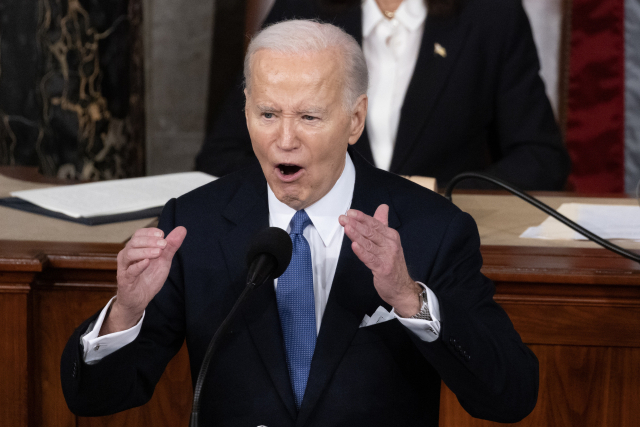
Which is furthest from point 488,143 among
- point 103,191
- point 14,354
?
point 14,354

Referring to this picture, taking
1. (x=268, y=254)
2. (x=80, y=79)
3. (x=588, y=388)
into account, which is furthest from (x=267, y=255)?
(x=80, y=79)

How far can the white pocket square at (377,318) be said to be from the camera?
3.98ft

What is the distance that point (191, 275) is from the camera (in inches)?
49.8

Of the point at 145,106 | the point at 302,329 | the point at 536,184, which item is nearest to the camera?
the point at 302,329

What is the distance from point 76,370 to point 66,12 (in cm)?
239

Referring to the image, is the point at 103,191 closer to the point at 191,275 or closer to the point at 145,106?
the point at 191,275

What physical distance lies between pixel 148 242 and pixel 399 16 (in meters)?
2.35

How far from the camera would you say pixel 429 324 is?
1.04 metres

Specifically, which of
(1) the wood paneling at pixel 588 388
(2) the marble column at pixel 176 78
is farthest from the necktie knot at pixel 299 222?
(2) the marble column at pixel 176 78

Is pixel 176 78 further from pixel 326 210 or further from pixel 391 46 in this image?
pixel 326 210

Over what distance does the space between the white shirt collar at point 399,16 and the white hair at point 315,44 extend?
1977mm

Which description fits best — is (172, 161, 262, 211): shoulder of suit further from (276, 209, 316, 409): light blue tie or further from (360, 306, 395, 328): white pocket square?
(360, 306, 395, 328): white pocket square

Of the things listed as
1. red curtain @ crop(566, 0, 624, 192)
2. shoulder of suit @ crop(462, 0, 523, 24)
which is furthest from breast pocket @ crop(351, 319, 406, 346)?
red curtain @ crop(566, 0, 624, 192)

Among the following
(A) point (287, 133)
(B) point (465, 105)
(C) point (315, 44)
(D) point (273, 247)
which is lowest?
(B) point (465, 105)
